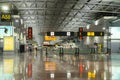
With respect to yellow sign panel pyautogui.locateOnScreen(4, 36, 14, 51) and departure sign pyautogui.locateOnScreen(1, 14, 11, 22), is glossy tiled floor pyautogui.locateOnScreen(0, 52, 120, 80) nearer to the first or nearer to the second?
departure sign pyautogui.locateOnScreen(1, 14, 11, 22)

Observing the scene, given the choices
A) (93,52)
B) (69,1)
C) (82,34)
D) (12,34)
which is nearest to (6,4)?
(12,34)

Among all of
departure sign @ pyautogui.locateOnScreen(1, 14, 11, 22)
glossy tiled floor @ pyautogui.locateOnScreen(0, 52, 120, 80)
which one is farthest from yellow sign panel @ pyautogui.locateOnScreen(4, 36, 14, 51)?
glossy tiled floor @ pyautogui.locateOnScreen(0, 52, 120, 80)

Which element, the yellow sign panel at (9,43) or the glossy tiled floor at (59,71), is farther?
the yellow sign panel at (9,43)

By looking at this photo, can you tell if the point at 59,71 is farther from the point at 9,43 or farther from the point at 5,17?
the point at 9,43

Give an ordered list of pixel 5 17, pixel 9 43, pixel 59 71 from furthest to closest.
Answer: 1. pixel 9 43
2. pixel 5 17
3. pixel 59 71

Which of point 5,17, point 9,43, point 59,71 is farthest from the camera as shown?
point 9,43

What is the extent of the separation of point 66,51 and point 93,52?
4.82m

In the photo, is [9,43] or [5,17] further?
[9,43]

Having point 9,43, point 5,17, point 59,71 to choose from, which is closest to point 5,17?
point 5,17

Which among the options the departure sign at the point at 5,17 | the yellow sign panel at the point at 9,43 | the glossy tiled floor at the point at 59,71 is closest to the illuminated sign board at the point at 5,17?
the departure sign at the point at 5,17

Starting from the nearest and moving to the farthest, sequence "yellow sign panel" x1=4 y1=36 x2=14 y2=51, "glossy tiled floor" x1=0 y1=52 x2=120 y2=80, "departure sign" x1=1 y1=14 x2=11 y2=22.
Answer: "glossy tiled floor" x1=0 y1=52 x2=120 y2=80 → "departure sign" x1=1 y1=14 x2=11 y2=22 → "yellow sign panel" x1=4 y1=36 x2=14 y2=51

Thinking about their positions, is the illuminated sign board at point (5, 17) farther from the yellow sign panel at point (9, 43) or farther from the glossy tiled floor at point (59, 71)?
the glossy tiled floor at point (59, 71)

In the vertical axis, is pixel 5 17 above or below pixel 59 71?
above

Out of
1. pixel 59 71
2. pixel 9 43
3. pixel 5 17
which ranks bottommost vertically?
pixel 59 71
